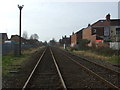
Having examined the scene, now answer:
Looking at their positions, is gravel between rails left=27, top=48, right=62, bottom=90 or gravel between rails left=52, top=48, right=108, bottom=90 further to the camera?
gravel between rails left=52, top=48, right=108, bottom=90

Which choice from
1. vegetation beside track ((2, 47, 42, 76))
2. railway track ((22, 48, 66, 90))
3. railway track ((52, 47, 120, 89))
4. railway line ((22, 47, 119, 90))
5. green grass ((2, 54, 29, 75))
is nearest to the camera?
railway track ((22, 48, 66, 90))

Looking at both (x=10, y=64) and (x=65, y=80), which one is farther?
(x=10, y=64)

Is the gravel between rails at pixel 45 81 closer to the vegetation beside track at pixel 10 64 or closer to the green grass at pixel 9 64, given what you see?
the vegetation beside track at pixel 10 64

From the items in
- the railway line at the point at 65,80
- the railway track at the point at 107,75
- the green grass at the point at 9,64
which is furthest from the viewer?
the green grass at the point at 9,64

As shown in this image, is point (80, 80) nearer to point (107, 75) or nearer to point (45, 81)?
point (45, 81)

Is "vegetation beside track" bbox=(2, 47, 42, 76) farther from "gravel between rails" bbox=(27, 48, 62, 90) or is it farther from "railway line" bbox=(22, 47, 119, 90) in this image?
"gravel between rails" bbox=(27, 48, 62, 90)

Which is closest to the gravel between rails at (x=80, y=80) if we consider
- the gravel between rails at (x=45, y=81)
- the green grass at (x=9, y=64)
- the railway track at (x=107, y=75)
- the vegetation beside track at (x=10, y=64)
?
the railway track at (x=107, y=75)

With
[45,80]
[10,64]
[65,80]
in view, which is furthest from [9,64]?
[65,80]

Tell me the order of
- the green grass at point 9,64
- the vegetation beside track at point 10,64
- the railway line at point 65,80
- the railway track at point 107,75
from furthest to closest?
the vegetation beside track at point 10,64
the green grass at point 9,64
the railway track at point 107,75
the railway line at point 65,80

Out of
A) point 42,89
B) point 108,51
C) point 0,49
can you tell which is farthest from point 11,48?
point 42,89

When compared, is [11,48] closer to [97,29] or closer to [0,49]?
[0,49]

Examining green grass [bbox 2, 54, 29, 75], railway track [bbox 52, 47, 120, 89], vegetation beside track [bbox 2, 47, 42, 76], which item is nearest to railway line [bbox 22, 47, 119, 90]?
railway track [bbox 52, 47, 120, 89]

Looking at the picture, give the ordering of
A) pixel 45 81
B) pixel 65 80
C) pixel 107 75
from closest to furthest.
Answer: pixel 45 81, pixel 65 80, pixel 107 75

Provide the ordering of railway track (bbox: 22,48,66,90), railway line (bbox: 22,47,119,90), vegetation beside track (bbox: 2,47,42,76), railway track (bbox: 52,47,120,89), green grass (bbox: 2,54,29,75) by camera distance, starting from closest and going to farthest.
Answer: railway track (bbox: 22,48,66,90)
railway line (bbox: 22,47,119,90)
railway track (bbox: 52,47,120,89)
green grass (bbox: 2,54,29,75)
vegetation beside track (bbox: 2,47,42,76)
